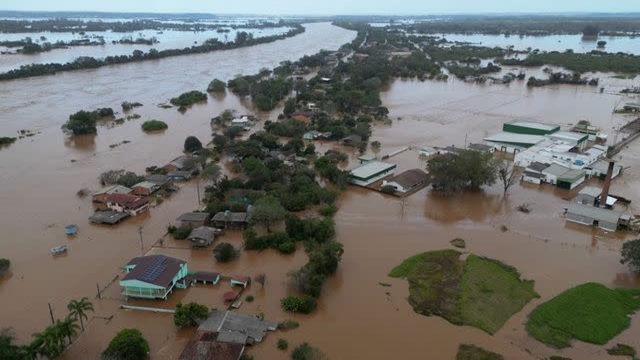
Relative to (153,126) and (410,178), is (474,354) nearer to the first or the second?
(410,178)

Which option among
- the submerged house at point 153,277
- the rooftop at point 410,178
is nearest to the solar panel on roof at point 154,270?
the submerged house at point 153,277

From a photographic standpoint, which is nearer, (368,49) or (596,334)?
(596,334)

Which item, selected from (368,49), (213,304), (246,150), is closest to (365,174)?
(246,150)

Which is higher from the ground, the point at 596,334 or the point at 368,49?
the point at 368,49

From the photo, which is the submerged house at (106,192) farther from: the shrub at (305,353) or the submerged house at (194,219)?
the shrub at (305,353)

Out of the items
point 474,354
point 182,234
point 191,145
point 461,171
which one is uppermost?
point 461,171

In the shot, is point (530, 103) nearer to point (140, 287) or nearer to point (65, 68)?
point (140, 287)

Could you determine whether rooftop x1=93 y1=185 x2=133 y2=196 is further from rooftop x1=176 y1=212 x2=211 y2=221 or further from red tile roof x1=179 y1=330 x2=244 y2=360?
red tile roof x1=179 y1=330 x2=244 y2=360

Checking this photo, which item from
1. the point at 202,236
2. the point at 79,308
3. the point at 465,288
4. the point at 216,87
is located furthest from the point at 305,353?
the point at 216,87
